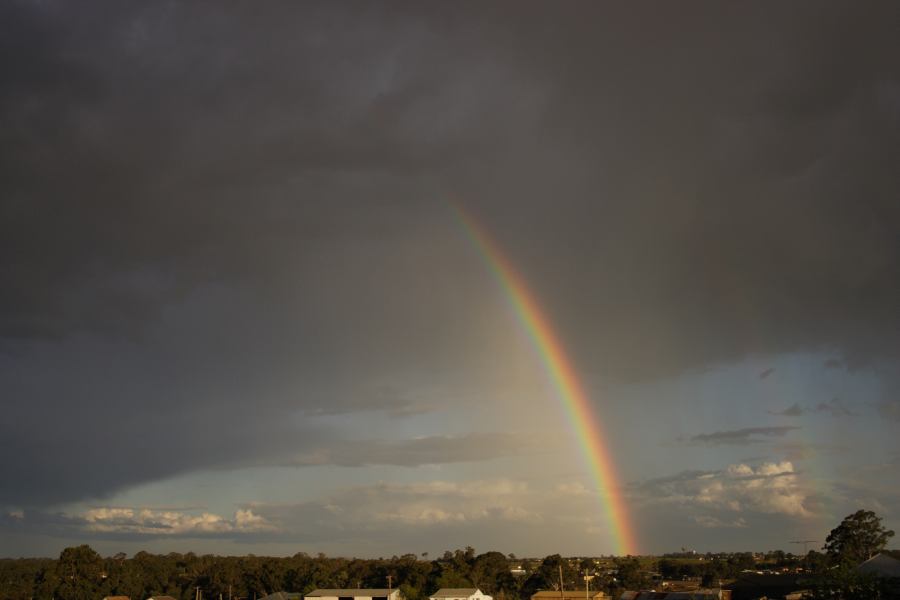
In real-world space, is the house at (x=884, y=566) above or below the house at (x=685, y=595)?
above

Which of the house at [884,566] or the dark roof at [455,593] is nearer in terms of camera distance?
the house at [884,566]

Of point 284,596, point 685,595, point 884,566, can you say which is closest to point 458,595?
point 284,596

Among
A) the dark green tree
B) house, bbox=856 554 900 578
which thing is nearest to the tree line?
the dark green tree

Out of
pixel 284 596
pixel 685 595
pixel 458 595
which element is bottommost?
pixel 284 596

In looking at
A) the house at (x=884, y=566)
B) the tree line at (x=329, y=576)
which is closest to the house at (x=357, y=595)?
the tree line at (x=329, y=576)

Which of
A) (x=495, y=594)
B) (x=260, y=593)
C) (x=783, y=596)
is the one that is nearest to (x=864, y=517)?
(x=783, y=596)

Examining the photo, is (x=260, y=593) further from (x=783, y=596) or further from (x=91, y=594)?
(x=783, y=596)

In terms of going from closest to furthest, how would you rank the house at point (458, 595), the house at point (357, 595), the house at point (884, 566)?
the house at point (884, 566), the house at point (458, 595), the house at point (357, 595)

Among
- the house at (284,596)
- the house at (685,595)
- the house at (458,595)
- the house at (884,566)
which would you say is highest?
the house at (884,566)

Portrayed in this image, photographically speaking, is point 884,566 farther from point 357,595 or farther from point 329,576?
point 329,576

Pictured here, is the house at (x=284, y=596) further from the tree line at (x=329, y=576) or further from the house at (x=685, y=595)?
the house at (x=685, y=595)

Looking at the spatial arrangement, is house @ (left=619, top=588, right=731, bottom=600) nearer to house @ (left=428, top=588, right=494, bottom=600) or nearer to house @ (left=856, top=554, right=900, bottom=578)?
house @ (left=856, top=554, right=900, bottom=578)

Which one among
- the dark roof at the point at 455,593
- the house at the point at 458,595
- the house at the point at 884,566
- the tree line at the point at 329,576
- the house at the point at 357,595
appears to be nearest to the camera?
the house at the point at 884,566

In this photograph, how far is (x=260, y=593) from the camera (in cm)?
12025
